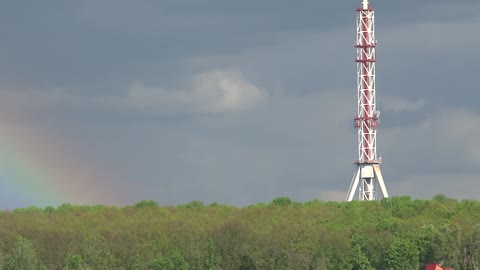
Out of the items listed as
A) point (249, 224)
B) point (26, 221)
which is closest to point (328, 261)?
point (249, 224)

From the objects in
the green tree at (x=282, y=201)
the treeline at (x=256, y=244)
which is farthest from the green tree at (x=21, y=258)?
the green tree at (x=282, y=201)

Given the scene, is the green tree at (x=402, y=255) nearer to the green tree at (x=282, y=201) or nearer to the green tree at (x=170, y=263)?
the green tree at (x=170, y=263)

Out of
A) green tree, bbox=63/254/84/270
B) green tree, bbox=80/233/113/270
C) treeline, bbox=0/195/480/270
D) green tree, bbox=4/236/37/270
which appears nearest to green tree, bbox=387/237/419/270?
treeline, bbox=0/195/480/270

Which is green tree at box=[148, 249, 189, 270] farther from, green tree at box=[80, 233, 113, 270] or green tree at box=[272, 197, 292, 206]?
Answer: green tree at box=[272, 197, 292, 206]

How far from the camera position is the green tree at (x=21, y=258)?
125812 mm

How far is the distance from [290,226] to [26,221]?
3335 cm

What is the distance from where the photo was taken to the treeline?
131 metres

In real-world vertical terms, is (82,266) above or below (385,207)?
below

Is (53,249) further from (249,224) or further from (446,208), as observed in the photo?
(446,208)

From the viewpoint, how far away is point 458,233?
13300 cm

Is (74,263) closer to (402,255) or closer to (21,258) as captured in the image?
(21,258)

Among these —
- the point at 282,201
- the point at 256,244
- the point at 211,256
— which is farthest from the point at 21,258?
the point at 282,201

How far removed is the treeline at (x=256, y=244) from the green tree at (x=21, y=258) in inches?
3.3

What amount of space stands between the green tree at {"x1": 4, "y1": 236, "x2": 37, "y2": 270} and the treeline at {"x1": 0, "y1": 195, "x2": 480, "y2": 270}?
0.08 meters
